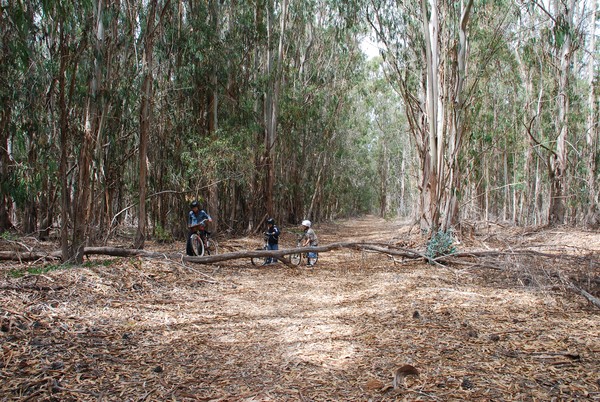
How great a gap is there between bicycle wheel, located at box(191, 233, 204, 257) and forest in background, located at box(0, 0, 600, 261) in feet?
5.68

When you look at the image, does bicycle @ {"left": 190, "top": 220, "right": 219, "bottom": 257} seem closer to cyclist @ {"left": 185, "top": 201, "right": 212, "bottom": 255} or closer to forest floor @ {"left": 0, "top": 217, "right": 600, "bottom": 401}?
cyclist @ {"left": 185, "top": 201, "right": 212, "bottom": 255}

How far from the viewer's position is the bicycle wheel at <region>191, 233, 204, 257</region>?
9.54 metres

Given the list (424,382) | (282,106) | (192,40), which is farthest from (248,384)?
(282,106)

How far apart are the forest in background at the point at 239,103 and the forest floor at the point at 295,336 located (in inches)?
97.6

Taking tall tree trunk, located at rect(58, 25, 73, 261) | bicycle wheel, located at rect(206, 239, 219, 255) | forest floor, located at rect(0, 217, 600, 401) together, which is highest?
tall tree trunk, located at rect(58, 25, 73, 261)

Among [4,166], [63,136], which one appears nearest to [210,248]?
[63,136]

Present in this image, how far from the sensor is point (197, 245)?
31.6 ft

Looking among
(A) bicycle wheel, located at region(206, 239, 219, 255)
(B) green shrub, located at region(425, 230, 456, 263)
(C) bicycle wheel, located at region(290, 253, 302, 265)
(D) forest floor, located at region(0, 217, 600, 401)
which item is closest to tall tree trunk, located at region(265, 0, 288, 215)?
(A) bicycle wheel, located at region(206, 239, 219, 255)

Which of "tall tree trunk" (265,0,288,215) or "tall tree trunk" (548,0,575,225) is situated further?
"tall tree trunk" (265,0,288,215)

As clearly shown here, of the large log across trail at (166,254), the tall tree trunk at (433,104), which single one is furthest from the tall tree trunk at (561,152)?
the large log across trail at (166,254)

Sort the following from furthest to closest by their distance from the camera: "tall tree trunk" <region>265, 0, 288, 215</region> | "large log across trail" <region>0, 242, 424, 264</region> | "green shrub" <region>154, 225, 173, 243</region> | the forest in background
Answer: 1. "tall tree trunk" <region>265, 0, 288, 215</region>
2. "green shrub" <region>154, 225, 173, 243</region>
3. the forest in background
4. "large log across trail" <region>0, 242, 424, 264</region>

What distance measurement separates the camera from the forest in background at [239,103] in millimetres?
8203

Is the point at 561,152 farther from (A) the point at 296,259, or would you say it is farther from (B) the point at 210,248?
(B) the point at 210,248

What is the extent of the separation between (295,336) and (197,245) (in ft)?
18.2
